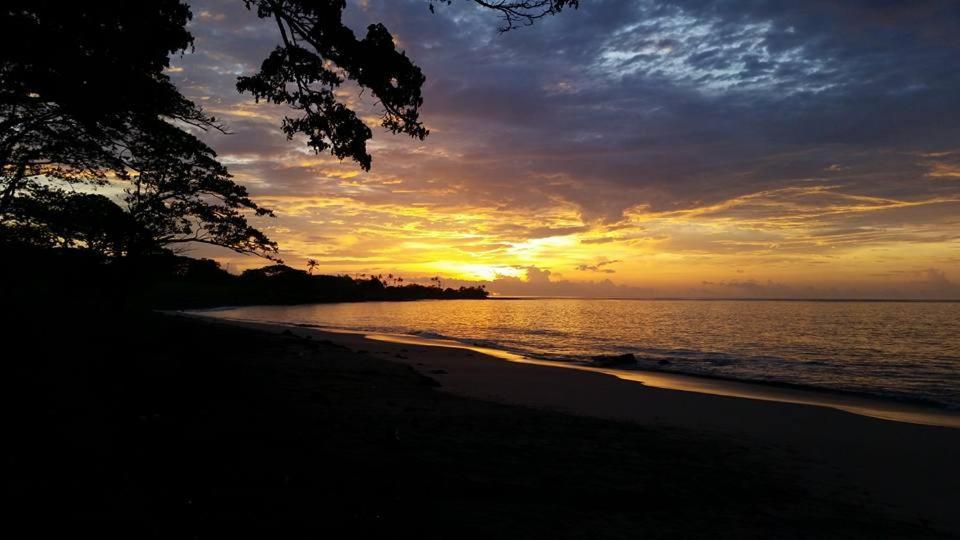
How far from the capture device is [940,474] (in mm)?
8406

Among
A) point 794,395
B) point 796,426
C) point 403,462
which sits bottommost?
point 794,395

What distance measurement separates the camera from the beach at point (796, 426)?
7.54 metres

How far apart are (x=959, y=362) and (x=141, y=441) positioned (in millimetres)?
35140

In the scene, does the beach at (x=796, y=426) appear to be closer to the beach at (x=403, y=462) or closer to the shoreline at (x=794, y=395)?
the beach at (x=403, y=462)

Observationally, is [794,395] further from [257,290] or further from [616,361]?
[257,290]

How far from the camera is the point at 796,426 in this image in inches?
457

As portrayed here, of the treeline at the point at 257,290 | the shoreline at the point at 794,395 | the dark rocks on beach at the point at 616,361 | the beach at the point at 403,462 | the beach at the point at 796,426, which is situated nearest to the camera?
the beach at the point at 403,462

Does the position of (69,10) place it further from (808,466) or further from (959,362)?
(959,362)

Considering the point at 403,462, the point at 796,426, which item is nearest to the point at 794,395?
the point at 796,426

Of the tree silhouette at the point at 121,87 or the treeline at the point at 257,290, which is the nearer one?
the tree silhouette at the point at 121,87

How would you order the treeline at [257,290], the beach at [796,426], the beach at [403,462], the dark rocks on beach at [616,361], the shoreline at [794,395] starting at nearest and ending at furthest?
the beach at [403,462]
the beach at [796,426]
the shoreline at [794,395]
the dark rocks on beach at [616,361]
the treeline at [257,290]

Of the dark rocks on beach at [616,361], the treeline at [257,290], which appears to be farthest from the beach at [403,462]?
the treeline at [257,290]

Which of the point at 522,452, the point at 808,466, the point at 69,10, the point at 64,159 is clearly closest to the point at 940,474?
the point at 808,466

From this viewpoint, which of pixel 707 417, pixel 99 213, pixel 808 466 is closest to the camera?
pixel 808 466
